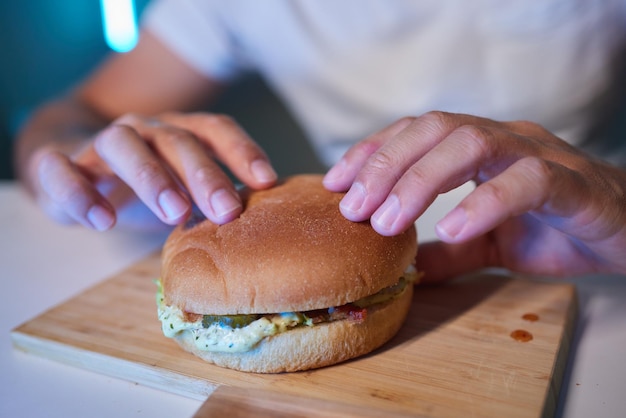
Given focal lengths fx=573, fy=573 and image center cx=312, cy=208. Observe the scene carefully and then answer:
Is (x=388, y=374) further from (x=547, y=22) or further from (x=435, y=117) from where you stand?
(x=547, y=22)

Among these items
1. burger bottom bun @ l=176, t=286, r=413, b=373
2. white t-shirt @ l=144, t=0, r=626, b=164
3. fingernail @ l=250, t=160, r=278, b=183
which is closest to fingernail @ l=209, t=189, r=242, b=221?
fingernail @ l=250, t=160, r=278, b=183

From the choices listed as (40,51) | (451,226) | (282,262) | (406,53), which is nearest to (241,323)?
(282,262)

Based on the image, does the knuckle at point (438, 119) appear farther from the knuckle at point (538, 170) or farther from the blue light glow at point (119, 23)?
the blue light glow at point (119, 23)

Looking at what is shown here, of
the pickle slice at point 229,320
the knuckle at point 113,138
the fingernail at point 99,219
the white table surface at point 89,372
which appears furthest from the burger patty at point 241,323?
the knuckle at point 113,138

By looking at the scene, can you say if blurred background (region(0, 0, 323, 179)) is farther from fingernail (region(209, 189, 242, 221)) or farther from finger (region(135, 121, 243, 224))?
fingernail (region(209, 189, 242, 221))

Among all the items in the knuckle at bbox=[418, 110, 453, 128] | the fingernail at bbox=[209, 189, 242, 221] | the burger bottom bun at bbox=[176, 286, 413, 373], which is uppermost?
the knuckle at bbox=[418, 110, 453, 128]

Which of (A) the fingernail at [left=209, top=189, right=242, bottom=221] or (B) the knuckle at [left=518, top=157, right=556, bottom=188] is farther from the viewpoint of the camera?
(A) the fingernail at [left=209, top=189, right=242, bottom=221]

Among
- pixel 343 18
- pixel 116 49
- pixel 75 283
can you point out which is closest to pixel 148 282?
pixel 75 283

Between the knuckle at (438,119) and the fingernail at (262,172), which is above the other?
the knuckle at (438,119)
